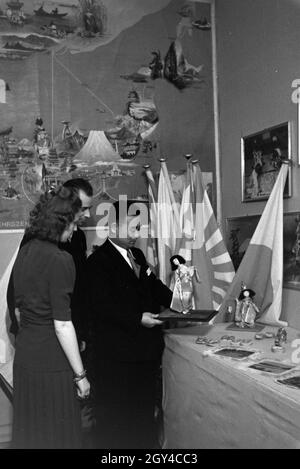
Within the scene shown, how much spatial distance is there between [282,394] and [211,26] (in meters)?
3.18

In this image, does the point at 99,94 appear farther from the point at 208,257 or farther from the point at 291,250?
the point at 291,250

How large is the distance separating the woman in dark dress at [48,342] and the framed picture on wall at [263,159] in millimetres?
1580

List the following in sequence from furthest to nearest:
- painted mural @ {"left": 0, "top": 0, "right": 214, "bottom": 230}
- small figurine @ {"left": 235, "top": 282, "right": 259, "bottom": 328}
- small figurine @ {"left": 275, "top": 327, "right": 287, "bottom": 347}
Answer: painted mural @ {"left": 0, "top": 0, "right": 214, "bottom": 230} → small figurine @ {"left": 235, "top": 282, "right": 259, "bottom": 328} → small figurine @ {"left": 275, "top": 327, "right": 287, "bottom": 347}

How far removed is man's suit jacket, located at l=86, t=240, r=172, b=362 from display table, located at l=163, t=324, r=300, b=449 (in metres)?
0.23

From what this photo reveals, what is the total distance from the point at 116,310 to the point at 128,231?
448 mm

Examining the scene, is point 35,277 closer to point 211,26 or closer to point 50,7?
point 50,7

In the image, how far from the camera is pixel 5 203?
11.2ft

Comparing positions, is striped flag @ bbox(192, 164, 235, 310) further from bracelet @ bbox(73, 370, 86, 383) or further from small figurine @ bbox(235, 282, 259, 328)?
bracelet @ bbox(73, 370, 86, 383)

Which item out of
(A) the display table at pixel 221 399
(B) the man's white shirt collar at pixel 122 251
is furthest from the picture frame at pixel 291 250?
(B) the man's white shirt collar at pixel 122 251

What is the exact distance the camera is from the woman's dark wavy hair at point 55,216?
6.62 feet

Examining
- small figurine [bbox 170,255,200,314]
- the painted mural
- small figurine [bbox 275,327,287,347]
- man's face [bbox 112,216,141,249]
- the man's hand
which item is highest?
the painted mural

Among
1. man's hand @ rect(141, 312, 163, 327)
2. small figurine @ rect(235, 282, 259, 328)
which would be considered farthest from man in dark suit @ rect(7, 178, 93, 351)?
small figurine @ rect(235, 282, 259, 328)

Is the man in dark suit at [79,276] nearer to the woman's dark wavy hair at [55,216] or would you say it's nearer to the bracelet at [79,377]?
the woman's dark wavy hair at [55,216]

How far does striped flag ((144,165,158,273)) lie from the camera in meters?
3.57
